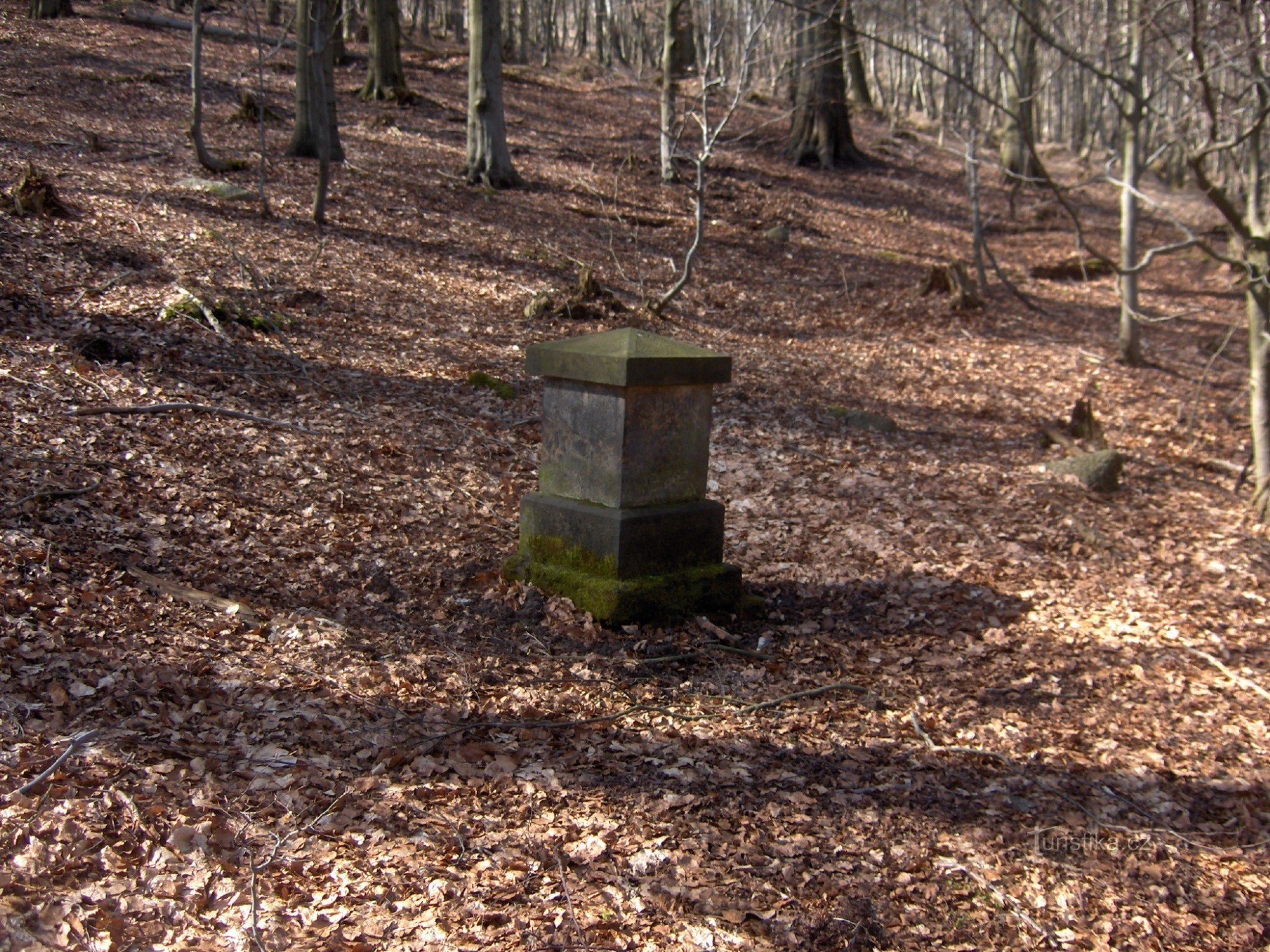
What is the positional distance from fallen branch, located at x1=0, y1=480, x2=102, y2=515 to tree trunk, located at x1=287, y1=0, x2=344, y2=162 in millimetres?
6313

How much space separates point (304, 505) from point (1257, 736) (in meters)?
5.19

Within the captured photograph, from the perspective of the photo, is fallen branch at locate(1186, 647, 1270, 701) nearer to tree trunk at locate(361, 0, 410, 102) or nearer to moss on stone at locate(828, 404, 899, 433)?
moss on stone at locate(828, 404, 899, 433)

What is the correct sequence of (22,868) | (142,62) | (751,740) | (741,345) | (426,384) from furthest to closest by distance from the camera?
1. (142,62)
2. (741,345)
3. (426,384)
4. (751,740)
5. (22,868)

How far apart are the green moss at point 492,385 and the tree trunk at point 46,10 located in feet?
52.4

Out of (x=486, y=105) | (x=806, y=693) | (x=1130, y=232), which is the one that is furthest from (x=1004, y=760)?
(x=486, y=105)

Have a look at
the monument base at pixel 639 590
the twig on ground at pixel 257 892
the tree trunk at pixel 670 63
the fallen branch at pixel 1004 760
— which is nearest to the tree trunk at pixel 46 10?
the tree trunk at pixel 670 63

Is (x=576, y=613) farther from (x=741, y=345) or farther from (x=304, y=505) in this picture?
(x=741, y=345)

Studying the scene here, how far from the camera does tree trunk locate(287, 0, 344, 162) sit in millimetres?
10992

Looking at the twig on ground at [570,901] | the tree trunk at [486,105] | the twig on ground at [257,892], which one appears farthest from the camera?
the tree trunk at [486,105]

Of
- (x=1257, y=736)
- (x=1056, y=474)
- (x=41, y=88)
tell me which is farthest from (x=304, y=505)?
(x=41, y=88)

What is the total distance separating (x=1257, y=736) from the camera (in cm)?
475

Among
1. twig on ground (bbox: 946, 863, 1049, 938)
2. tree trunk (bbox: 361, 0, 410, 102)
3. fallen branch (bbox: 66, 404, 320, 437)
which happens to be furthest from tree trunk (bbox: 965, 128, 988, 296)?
tree trunk (bbox: 361, 0, 410, 102)

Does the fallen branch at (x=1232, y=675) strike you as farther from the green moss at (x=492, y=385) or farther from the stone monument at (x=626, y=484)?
the green moss at (x=492, y=385)

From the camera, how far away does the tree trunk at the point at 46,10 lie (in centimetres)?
1872
